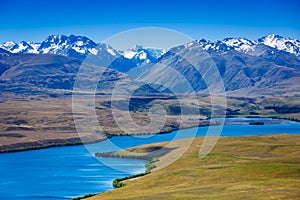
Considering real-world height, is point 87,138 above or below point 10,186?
above

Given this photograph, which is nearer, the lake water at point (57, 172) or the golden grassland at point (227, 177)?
the golden grassland at point (227, 177)

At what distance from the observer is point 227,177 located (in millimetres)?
79438

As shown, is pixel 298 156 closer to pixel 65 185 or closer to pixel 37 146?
pixel 65 185

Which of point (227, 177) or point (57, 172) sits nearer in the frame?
point (227, 177)

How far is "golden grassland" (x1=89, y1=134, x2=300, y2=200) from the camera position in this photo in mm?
63250

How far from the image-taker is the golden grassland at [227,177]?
63250 mm

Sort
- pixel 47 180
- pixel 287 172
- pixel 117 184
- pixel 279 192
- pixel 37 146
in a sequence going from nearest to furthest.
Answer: pixel 279 192
pixel 287 172
pixel 117 184
pixel 47 180
pixel 37 146

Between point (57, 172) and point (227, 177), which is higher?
point (57, 172)

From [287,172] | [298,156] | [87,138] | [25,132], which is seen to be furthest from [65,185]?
[25,132]

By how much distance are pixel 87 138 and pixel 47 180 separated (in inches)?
3147

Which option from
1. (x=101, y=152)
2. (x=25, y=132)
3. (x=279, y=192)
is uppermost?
(x=25, y=132)

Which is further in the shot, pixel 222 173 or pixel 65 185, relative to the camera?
pixel 65 185

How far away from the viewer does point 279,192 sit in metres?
59.1

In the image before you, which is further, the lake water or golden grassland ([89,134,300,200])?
the lake water
